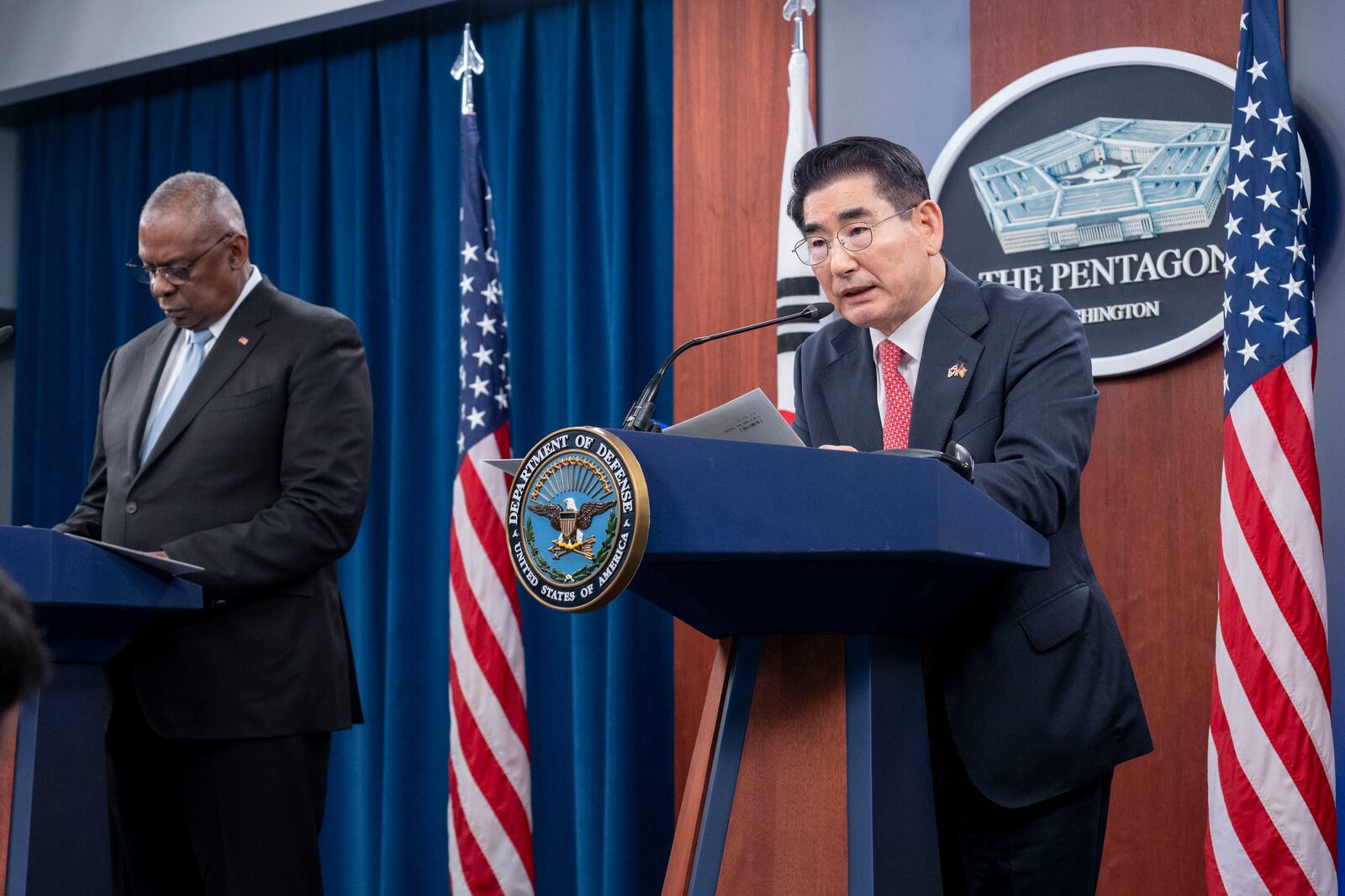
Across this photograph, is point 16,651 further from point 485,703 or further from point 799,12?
point 799,12

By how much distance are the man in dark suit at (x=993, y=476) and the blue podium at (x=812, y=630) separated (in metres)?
0.09

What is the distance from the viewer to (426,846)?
463cm

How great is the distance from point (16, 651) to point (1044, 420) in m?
1.22

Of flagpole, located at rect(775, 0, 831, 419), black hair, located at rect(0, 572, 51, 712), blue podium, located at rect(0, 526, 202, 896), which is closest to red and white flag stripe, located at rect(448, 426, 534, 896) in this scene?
flagpole, located at rect(775, 0, 831, 419)

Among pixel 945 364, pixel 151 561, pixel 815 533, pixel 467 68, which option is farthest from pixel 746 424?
pixel 467 68

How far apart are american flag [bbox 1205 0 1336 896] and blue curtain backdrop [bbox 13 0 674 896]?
1774 mm

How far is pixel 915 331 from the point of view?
1.91 meters

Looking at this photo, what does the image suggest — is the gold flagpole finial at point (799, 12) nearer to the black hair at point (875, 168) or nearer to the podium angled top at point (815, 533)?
the black hair at point (875, 168)

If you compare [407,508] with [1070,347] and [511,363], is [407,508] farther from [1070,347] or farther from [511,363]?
[1070,347]

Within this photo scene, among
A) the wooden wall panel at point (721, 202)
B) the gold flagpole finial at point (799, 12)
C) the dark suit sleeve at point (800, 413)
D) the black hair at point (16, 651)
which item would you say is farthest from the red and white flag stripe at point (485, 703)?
the black hair at point (16, 651)

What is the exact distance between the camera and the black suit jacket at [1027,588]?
1.65m

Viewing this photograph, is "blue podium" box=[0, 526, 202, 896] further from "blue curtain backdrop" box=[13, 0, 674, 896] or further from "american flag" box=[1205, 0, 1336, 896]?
"blue curtain backdrop" box=[13, 0, 674, 896]

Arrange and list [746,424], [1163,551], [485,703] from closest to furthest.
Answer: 1. [746,424]
2. [1163,551]
3. [485,703]

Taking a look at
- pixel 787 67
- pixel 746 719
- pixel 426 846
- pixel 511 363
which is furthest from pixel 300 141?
pixel 746 719
